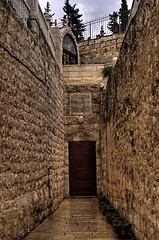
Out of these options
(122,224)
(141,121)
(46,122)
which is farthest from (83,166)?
(141,121)

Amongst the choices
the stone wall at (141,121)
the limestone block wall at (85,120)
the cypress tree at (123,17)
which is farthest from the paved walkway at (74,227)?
the cypress tree at (123,17)

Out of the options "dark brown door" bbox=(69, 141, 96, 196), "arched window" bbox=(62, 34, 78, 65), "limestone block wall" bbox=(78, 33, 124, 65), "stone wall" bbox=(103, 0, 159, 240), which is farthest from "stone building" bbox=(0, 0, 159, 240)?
→ "limestone block wall" bbox=(78, 33, 124, 65)

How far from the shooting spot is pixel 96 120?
1262cm

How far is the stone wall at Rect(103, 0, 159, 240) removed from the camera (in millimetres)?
3807

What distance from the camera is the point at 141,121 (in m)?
4.55

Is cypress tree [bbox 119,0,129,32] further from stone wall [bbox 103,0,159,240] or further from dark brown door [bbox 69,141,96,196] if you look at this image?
stone wall [bbox 103,0,159,240]

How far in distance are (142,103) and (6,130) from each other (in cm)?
186

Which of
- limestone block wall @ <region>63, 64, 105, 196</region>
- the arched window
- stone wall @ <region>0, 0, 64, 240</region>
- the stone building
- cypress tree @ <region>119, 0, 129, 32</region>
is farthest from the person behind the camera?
cypress tree @ <region>119, 0, 129, 32</region>

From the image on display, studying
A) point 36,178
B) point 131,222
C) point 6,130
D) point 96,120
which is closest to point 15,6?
point 6,130

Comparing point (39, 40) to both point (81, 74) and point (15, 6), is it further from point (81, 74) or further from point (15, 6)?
point (81, 74)

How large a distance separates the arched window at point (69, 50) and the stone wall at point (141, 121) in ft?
34.8

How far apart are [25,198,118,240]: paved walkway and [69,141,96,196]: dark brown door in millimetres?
3379

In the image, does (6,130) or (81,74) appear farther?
(81,74)

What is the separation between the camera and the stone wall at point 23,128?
487 centimetres
